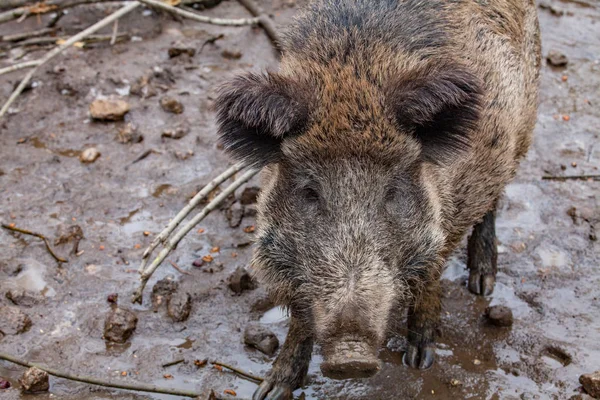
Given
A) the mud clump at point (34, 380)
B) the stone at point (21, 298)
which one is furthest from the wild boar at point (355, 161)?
the stone at point (21, 298)

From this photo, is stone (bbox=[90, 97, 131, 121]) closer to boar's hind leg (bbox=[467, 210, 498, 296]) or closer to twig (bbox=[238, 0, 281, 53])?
twig (bbox=[238, 0, 281, 53])

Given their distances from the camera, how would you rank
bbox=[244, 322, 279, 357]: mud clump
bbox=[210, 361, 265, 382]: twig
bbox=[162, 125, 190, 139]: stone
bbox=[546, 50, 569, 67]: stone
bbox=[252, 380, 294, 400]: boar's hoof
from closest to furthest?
bbox=[252, 380, 294, 400]: boar's hoof < bbox=[210, 361, 265, 382]: twig < bbox=[244, 322, 279, 357]: mud clump < bbox=[162, 125, 190, 139]: stone < bbox=[546, 50, 569, 67]: stone

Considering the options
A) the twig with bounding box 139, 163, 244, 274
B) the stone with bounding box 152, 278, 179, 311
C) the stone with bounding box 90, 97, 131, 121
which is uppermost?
the twig with bounding box 139, 163, 244, 274

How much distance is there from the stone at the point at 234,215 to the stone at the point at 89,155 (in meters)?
1.15

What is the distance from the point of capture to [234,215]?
17.0 feet

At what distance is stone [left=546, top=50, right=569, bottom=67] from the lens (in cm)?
685

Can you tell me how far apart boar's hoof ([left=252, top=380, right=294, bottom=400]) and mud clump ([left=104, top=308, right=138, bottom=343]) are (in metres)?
0.82

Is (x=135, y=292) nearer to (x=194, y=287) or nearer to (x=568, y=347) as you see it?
(x=194, y=287)

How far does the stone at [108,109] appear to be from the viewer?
19.6 ft

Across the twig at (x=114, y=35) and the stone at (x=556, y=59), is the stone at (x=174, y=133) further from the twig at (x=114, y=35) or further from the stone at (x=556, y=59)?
the stone at (x=556, y=59)

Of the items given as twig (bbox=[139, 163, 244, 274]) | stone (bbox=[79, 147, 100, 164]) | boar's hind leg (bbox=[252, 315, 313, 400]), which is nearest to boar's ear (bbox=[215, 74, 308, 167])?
twig (bbox=[139, 163, 244, 274])

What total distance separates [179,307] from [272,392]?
31.6 inches

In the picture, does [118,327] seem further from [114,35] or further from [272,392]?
[114,35]

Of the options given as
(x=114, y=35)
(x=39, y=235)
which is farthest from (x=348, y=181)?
(x=114, y=35)
